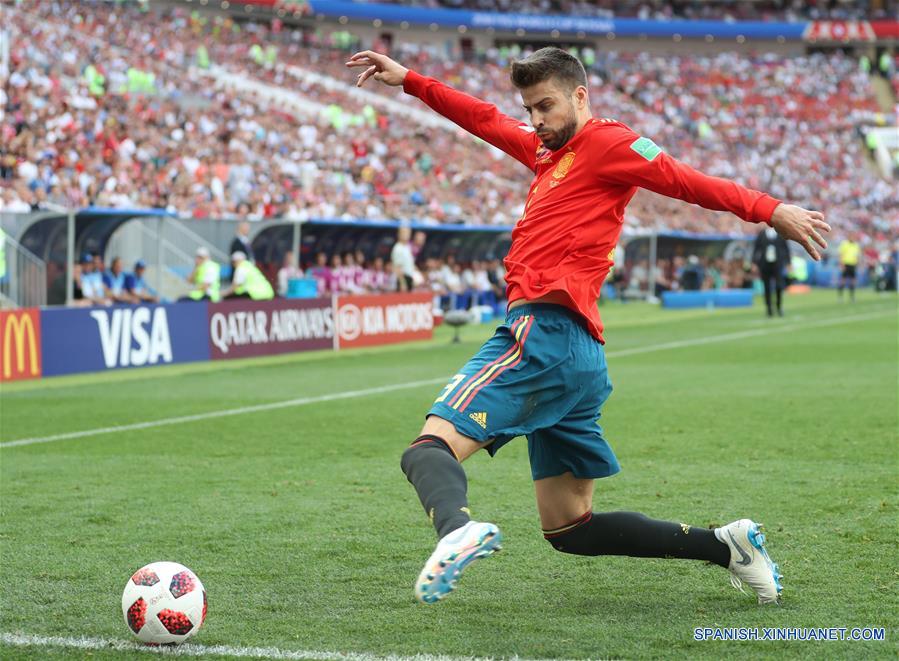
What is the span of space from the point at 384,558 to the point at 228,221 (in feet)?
59.9

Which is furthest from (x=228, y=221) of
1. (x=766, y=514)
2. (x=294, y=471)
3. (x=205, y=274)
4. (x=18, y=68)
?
Answer: (x=766, y=514)

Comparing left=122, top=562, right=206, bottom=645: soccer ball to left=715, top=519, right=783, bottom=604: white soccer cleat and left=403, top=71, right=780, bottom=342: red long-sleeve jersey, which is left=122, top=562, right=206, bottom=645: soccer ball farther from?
left=715, top=519, right=783, bottom=604: white soccer cleat

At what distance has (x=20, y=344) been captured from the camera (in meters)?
14.9

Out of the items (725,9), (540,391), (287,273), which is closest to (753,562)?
(540,391)

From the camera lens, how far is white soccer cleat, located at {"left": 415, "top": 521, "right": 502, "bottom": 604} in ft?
11.2

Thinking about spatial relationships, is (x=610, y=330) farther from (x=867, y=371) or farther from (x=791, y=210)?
(x=791, y=210)

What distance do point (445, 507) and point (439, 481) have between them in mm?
132

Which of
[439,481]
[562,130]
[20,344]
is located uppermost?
[562,130]

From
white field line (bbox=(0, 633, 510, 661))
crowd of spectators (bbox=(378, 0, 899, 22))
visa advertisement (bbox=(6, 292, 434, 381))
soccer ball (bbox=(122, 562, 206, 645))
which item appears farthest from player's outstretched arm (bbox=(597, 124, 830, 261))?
crowd of spectators (bbox=(378, 0, 899, 22))

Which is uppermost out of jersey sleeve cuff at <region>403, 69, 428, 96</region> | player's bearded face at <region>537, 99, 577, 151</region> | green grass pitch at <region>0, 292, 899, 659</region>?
jersey sleeve cuff at <region>403, 69, 428, 96</region>

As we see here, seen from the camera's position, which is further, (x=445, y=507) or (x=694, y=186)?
(x=694, y=186)

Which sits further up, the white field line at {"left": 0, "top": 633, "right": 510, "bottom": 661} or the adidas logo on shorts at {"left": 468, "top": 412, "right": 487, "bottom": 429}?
the adidas logo on shorts at {"left": 468, "top": 412, "right": 487, "bottom": 429}

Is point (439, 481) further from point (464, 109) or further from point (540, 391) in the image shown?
point (464, 109)

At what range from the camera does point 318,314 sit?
1966 cm
